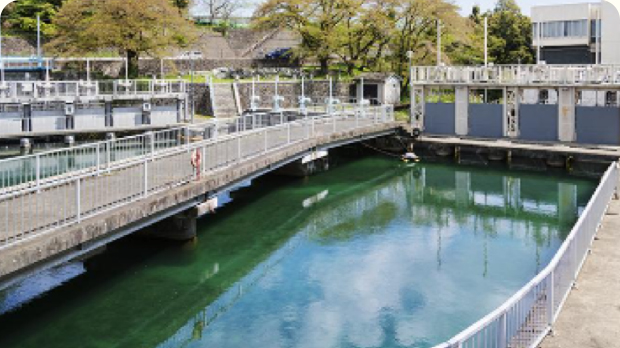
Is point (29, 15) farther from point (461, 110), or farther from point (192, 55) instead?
point (461, 110)

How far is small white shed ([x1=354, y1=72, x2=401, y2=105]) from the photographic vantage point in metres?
49.8

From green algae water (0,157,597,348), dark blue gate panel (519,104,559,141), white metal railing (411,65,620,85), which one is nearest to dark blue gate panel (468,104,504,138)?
dark blue gate panel (519,104,559,141)

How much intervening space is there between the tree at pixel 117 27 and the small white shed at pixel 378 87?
13601 millimetres

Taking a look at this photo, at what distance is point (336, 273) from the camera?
56.1 ft

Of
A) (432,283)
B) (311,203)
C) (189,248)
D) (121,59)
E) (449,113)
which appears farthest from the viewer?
(121,59)

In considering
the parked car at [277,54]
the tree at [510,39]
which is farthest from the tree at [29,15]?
the tree at [510,39]

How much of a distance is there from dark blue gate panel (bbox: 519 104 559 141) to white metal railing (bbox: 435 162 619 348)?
2185 centimetres

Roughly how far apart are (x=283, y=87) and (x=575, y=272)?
138 feet

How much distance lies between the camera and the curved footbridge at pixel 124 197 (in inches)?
472

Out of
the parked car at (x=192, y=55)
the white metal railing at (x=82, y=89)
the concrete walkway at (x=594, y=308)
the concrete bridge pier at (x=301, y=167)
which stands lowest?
the concrete walkway at (x=594, y=308)

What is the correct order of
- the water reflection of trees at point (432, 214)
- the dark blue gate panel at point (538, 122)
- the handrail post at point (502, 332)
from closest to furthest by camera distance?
the handrail post at point (502, 332), the water reflection of trees at point (432, 214), the dark blue gate panel at point (538, 122)

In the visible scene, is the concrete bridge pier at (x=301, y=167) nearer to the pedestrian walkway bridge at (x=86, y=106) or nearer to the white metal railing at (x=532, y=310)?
the pedestrian walkway bridge at (x=86, y=106)

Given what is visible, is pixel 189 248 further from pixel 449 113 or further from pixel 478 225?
pixel 449 113

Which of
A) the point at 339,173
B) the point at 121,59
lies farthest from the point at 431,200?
the point at 121,59
